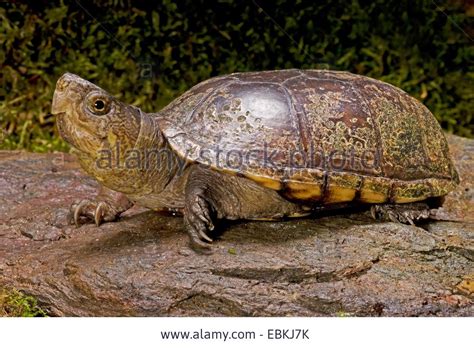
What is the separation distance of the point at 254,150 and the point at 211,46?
3091 millimetres

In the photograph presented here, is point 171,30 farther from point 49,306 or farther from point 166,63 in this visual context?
point 49,306

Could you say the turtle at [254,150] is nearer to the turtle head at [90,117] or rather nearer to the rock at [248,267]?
the turtle head at [90,117]

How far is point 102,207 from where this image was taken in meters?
3.34

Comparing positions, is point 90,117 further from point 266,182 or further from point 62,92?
point 266,182

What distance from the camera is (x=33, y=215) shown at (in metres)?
3.50

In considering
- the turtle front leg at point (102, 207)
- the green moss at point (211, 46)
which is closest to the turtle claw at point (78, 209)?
the turtle front leg at point (102, 207)

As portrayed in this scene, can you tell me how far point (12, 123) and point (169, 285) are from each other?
366 cm

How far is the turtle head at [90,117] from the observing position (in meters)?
2.77

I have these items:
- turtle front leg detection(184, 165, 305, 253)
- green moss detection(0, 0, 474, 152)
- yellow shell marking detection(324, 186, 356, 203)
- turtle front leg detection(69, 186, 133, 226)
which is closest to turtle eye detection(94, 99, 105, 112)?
turtle front leg detection(184, 165, 305, 253)

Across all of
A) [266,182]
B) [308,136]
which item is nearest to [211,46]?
[308,136]

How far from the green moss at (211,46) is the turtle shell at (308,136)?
2.55m

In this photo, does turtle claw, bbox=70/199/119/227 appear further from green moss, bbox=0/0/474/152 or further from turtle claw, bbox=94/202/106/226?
green moss, bbox=0/0/474/152

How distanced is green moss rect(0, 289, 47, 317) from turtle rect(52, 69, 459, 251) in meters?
0.60

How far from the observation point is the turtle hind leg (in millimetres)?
3301
